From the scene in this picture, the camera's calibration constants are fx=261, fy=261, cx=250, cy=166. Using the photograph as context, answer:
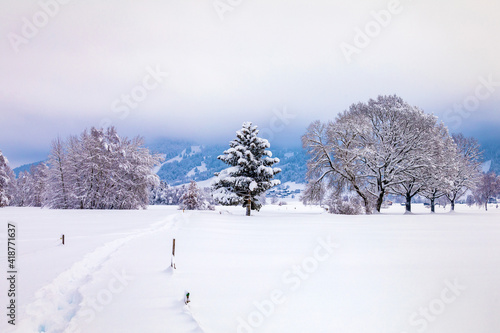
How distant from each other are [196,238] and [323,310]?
28.2 feet

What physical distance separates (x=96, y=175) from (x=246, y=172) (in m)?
20.8

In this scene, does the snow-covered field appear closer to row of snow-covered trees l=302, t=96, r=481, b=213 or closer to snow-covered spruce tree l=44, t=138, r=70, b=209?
row of snow-covered trees l=302, t=96, r=481, b=213

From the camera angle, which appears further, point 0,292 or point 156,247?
point 156,247

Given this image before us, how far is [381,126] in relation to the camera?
28.9 metres

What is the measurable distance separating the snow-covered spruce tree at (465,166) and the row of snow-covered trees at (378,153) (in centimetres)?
625

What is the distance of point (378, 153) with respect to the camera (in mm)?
27062

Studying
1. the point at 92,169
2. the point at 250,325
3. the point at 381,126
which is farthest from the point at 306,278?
the point at 92,169

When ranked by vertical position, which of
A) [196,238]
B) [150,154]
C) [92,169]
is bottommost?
[196,238]

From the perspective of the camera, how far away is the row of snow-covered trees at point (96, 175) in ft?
110

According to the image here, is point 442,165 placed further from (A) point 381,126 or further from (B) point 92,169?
(B) point 92,169
